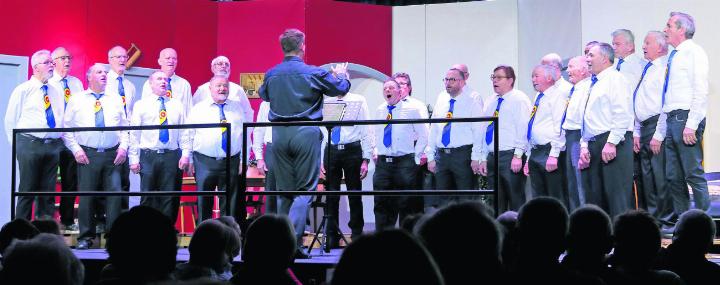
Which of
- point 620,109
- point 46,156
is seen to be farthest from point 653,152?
point 46,156

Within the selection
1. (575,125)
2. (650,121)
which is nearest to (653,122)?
(650,121)

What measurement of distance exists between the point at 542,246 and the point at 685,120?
4750mm

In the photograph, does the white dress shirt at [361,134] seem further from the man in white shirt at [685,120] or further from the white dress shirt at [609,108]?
the man in white shirt at [685,120]

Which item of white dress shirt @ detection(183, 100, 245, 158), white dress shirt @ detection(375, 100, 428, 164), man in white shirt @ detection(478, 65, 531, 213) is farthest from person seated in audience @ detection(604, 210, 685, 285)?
white dress shirt @ detection(375, 100, 428, 164)

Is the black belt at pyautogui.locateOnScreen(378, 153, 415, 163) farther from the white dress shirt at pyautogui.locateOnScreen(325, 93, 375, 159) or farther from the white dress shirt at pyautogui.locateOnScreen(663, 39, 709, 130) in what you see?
the white dress shirt at pyautogui.locateOnScreen(663, 39, 709, 130)

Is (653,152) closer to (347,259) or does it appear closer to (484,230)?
(484,230)

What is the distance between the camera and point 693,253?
3.95 m


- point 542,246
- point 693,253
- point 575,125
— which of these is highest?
point 575,125

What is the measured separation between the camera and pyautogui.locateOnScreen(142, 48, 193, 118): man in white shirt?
9.18 metres

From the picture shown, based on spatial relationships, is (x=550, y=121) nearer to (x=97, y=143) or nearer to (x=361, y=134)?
(x=361, y=134)

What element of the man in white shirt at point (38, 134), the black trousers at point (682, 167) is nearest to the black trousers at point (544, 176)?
the black trousers at point (682, 167)

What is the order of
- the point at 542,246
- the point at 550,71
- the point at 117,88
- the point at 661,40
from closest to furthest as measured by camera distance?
1. the point at 542,246
2. the point at 661,40
3. the point at 550,71
4. the point at 117,88

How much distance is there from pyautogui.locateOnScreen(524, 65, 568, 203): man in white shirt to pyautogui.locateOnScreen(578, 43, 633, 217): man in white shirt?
0.46 m

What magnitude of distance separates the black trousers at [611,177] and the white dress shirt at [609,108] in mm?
81
